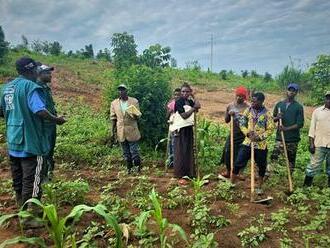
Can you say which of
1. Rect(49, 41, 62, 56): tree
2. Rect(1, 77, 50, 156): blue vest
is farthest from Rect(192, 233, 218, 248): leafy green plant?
Rect(49, 41, 62, 56): tree

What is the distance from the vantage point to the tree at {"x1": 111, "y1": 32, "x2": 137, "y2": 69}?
10.6 metres

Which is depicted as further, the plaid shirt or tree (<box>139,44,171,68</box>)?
tree (<box>139,44,171,68</box>)

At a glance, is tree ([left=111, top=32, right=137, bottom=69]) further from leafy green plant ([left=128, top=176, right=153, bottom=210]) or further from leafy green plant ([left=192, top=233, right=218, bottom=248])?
leafy green plant ([left=192, top=233, right=218, bottom=248])

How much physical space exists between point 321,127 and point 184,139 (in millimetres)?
2121

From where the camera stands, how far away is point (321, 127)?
246 inches

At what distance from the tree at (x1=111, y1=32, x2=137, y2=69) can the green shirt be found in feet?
15.5

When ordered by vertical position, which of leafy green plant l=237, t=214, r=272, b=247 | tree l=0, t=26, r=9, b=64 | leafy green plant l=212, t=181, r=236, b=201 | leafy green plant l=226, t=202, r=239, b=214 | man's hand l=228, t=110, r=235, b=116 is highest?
tree l=0, t=26, r=9, b=64

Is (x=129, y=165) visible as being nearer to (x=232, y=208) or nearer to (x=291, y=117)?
(x=232, y=208)

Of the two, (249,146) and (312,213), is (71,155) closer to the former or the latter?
(249,146)

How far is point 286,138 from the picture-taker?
6.87 meters

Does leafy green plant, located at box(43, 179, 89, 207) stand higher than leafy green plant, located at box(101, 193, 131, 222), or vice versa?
leafy green plant, located at box(43, 179, 89, 207)

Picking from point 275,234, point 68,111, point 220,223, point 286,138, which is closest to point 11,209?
point 220,223

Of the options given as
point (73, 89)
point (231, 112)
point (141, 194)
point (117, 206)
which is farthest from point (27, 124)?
point (73, 89)

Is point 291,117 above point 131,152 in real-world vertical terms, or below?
above
